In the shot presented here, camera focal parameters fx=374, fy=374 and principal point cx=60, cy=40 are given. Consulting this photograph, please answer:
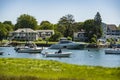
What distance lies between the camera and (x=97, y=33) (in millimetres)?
134250

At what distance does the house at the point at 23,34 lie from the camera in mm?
144875

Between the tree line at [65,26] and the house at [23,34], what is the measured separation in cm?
325

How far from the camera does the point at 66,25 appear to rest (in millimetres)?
148500

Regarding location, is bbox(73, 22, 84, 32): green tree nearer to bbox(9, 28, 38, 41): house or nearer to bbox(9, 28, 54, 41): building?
bbox(9, 28, 54, 41): building

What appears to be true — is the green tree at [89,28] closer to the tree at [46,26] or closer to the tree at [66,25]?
the tree at [66,25]

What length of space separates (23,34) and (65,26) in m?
16.9

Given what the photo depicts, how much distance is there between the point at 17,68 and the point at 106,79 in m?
6.10

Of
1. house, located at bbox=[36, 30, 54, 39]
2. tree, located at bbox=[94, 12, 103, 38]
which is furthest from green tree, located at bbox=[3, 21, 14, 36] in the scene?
tree, located at bbox=[94, 12, 103, 38]

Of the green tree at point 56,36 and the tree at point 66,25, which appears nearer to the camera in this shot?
the green tree at point 56,36

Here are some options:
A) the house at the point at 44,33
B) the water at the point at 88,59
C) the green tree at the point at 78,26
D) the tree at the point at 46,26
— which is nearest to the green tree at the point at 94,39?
the green tree at the point at 78,26

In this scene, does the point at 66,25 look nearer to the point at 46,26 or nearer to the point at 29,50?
the point at 46,26

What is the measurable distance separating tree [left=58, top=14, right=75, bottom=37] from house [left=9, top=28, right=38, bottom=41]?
1048 cm

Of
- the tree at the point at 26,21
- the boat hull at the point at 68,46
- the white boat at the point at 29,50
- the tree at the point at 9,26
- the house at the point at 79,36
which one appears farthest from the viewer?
the tree at the point at 9,26

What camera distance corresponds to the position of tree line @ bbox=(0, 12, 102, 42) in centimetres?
13512
